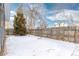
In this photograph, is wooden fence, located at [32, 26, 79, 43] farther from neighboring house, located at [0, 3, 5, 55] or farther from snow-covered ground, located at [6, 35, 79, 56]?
neighboring house, located at [0, 3, 5, 55]

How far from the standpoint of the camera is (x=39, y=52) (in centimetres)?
166

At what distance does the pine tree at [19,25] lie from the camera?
1666 millimetres

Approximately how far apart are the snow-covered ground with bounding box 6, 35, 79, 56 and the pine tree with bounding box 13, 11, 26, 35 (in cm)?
5

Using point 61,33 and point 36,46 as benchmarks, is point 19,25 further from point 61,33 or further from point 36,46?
point 61,33

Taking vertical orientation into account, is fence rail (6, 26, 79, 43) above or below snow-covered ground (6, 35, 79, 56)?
above

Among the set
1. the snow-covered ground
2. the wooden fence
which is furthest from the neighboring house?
the wooden fence

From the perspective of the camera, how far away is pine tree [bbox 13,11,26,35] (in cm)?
167

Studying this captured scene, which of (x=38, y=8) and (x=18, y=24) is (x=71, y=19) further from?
(x=18, y=24)

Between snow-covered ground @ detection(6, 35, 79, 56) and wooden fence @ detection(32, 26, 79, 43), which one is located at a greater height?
wooden fence @ detection(32, 26, 79, 43)

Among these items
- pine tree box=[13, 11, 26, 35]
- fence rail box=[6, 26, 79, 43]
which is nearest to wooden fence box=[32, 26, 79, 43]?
fence rail box=[6, 26, 79, 43]

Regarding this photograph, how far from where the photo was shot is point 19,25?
5.49ft

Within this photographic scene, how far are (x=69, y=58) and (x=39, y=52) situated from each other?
0.27 m

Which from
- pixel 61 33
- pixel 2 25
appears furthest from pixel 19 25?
pixel 61 33

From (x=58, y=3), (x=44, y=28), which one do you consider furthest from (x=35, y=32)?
(x=58, y=3)
